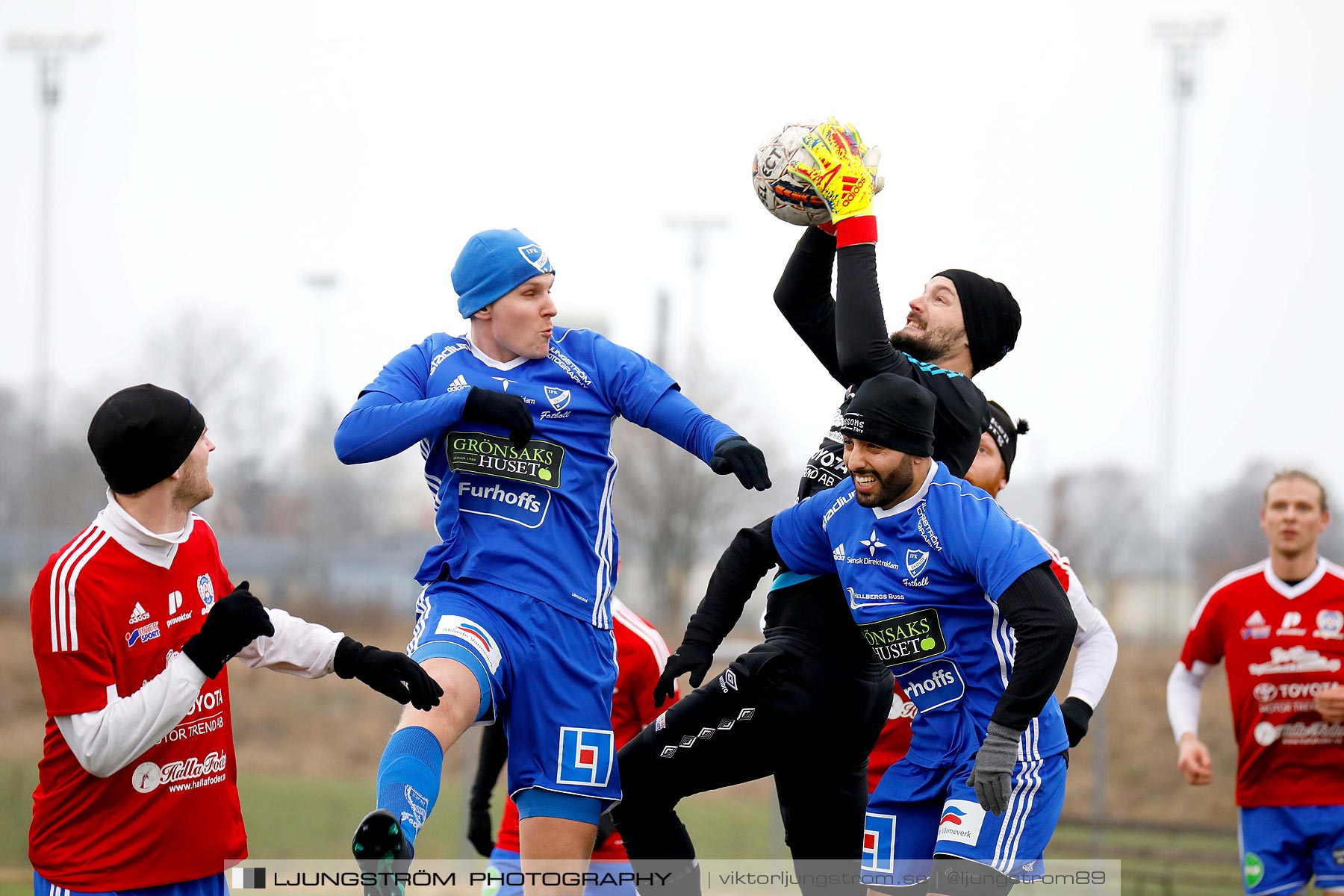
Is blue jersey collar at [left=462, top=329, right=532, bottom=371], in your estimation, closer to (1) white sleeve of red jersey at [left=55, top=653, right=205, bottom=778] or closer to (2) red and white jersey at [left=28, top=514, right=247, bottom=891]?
(2) red and white jersey at [left=28, top=514, right=247, bottom=891]

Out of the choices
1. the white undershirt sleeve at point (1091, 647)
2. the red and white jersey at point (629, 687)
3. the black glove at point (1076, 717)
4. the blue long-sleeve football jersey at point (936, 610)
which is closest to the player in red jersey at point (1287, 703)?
the white undershirt sleeve at point (1091, 647)

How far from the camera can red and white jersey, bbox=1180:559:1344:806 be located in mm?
6711

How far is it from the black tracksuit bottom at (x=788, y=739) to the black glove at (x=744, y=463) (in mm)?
673

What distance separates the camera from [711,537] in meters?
27.1

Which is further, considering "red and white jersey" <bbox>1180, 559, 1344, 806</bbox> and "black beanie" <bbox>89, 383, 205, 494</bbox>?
"red and white jersey" <bbox>1180, 559, 1344, 806</bbox>

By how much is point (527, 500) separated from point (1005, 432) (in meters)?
2.00

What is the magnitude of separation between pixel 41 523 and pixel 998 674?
88.7ft

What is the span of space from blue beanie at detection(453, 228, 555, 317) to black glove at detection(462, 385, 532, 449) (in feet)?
1.36

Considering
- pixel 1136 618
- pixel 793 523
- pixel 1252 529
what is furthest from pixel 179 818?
pixel 1252 529

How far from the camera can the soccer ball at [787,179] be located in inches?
175

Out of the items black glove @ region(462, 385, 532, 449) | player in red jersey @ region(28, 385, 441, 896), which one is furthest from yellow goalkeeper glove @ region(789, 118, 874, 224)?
player in red jersey @ region(28, 385, 441, 896)

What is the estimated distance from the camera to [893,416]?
13.4 ft

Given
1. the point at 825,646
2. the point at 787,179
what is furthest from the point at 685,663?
the point at 787,179

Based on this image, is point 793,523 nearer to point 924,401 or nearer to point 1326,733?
point 924,401
